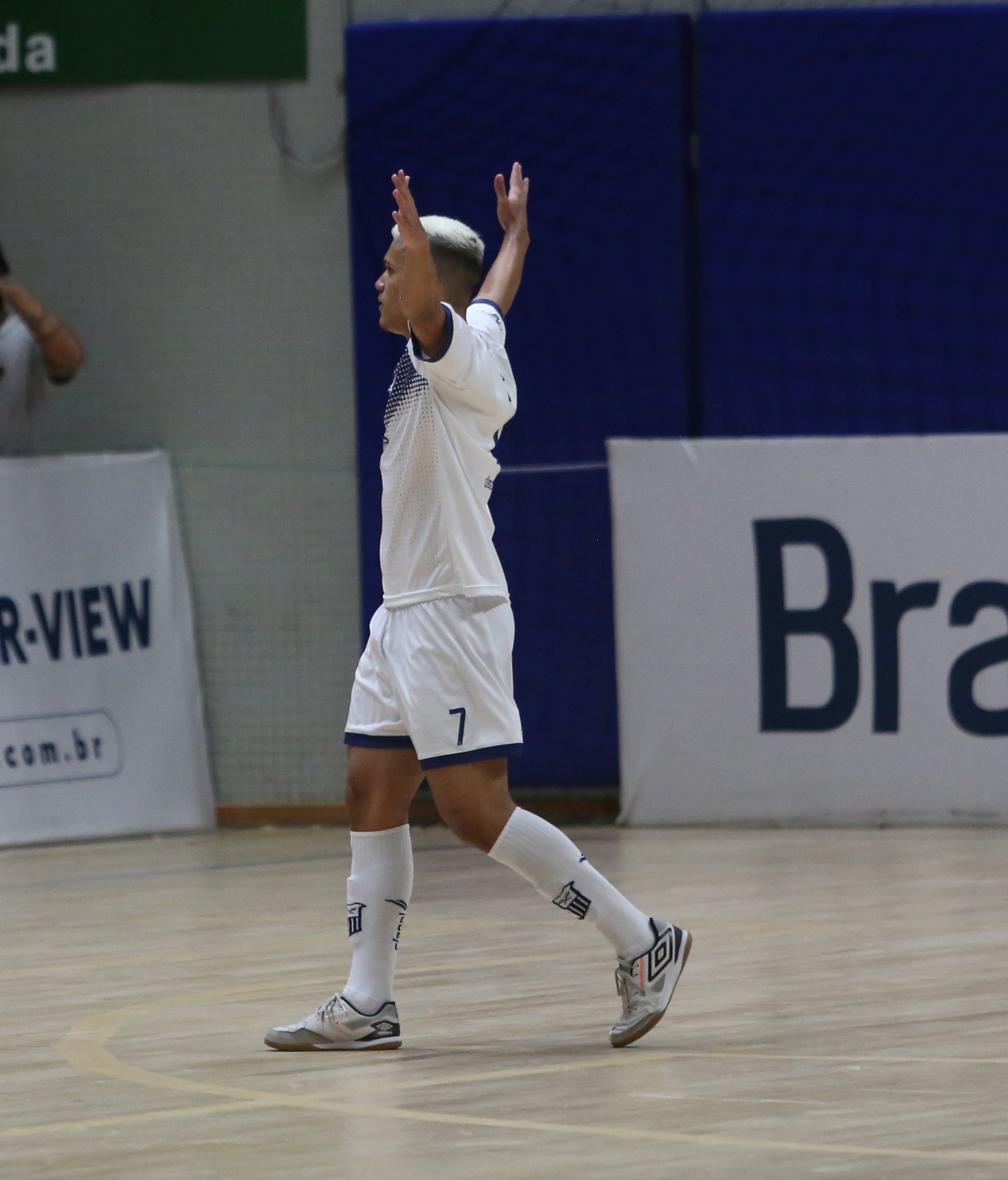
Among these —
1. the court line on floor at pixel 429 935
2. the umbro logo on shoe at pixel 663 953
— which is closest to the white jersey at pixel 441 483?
the umbro logo on shoe at pixel 663 953

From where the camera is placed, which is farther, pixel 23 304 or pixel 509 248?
pixel 23 304

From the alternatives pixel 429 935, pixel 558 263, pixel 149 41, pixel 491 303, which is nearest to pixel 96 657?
pixel 558 263

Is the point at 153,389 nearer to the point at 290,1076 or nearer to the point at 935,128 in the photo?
the point at 935,128

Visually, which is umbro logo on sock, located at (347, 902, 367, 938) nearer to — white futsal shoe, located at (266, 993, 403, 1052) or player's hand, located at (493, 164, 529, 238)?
white futsal shoe, located at (266, 993, 403, 1052)

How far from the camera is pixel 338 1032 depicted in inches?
185

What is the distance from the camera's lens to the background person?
10336mm

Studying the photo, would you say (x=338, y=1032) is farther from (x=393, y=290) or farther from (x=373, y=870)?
(x=393, y=290)

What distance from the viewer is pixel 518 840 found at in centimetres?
464

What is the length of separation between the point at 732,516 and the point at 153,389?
3.13m

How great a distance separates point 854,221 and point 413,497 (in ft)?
19.7

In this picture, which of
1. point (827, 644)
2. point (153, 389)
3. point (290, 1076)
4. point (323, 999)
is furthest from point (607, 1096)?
point (153, 389)

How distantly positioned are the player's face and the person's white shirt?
237 inches

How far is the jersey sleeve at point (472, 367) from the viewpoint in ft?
15.0

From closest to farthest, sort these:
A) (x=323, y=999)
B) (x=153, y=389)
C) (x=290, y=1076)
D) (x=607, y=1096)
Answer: (x=607, y=1096) < (x=290, y=1076) < (x=323, y=999) < (x=153, y=389)
